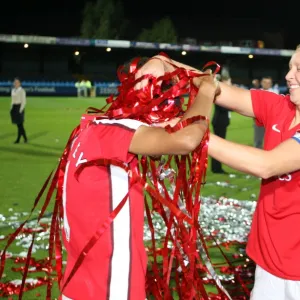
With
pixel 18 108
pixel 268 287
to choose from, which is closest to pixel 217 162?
pixel 18 108

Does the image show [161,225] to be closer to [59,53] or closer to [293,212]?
[293,212]

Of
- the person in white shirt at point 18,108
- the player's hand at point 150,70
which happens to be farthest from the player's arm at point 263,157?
the person in white shirt at point 18,108

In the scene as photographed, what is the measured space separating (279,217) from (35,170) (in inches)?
355

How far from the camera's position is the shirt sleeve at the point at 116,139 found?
2.30 meters

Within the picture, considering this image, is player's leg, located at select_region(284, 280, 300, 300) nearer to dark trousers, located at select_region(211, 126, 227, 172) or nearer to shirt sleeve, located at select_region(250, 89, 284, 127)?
shirt sleeve, located at select_region(250, 89, 284, 127)

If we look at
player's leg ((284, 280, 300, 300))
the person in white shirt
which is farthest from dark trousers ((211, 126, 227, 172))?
player's leg ((284, 280, 300, 300))

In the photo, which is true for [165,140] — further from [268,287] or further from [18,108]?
[18,108]

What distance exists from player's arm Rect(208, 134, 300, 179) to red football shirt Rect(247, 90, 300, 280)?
216 mm

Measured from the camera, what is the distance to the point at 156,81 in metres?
2.58

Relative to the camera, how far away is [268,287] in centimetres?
306

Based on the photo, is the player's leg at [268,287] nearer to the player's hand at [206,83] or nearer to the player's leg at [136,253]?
the player's leg at [136,253]

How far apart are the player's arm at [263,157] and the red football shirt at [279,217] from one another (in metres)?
0.22

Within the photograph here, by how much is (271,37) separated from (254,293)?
243 ft

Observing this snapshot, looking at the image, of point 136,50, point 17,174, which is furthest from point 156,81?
point 136,50
